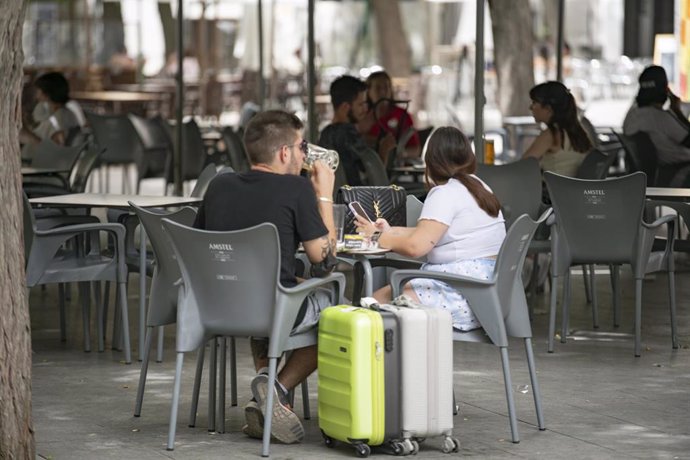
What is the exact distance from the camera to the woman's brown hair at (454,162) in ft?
18.8

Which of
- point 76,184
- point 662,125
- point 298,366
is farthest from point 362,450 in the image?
point 662,125

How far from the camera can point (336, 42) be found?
33.3 metres

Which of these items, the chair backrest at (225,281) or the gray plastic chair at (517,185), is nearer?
the chair backrest at (225,281)

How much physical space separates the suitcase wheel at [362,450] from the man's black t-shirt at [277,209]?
2.11ft

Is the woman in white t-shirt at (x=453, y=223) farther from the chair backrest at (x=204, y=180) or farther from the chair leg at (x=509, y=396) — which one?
the chair backrest at (x=204, y=180)

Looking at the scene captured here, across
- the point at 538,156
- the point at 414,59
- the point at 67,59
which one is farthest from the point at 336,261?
the point at 414,59

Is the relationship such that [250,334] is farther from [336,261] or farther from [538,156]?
Result: [538,156]

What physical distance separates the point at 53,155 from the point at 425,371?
546 centimetres

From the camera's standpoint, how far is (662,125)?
34.1ft

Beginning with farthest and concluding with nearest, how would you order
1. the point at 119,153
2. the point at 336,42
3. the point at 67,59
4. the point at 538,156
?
the point at 336,42
the point at 67,59
the point at 119,153
the point at 538,156

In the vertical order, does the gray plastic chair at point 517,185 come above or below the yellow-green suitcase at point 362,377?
above

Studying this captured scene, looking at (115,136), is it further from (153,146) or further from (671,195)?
(671,195)

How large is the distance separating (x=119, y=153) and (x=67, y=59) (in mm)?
12616

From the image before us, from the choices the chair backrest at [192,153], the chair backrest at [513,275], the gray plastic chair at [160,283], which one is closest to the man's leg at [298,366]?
the gray plastic chair at [160,283]
